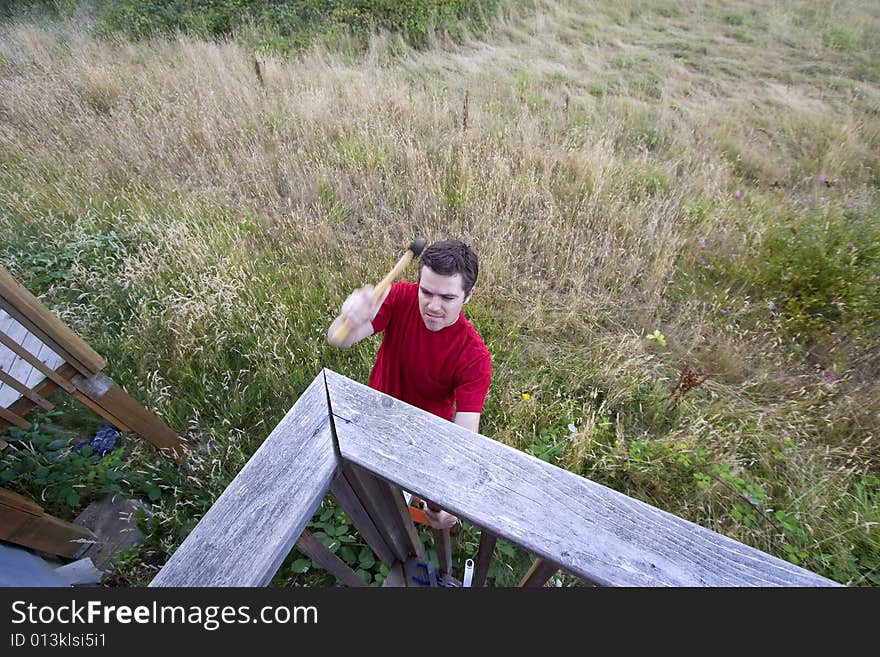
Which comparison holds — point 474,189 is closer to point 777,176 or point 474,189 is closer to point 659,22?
point 777,176

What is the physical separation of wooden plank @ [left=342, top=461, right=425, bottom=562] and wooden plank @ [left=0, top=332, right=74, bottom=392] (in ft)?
4.87

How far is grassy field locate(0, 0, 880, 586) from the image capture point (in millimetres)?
2340

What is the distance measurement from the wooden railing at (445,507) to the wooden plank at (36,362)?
4.71 ft

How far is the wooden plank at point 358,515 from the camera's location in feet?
3.63

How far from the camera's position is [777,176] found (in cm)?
→ 467

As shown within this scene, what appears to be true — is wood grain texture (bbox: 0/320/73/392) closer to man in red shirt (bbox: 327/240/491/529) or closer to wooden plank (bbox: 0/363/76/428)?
wooden plank (bbox: 0/363/76/428)

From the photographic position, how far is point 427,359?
5.74 feet

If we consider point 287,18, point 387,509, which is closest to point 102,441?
point 387,509

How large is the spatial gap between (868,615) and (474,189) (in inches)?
146

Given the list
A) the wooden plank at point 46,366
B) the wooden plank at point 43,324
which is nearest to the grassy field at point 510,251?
the wooden plank at point 46,366

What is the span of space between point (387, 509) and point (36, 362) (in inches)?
60.2

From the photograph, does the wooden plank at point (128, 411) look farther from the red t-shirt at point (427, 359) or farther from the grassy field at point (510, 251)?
the red t-shirt at point (427, 359)

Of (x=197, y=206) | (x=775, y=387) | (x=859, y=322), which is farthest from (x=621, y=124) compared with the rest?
(x=197, y=206)

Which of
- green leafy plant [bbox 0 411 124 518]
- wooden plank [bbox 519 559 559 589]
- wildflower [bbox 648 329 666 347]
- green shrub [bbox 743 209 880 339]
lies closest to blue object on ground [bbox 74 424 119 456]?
green leafy plant [bbox 0 411 124 518]
